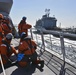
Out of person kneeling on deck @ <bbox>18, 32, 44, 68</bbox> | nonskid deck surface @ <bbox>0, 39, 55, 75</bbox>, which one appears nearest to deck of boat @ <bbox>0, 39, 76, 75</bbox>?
nonskid deck surface @ <bbox>0, 39, 55, 75</bbox>

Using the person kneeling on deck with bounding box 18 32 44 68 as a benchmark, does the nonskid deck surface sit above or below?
below

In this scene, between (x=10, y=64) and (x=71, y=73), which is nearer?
(x=71, y=73)

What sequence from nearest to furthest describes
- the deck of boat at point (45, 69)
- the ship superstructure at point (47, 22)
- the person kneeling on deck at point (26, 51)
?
1. the deck of boat at point (45, 69)
2. the person kneeling on deck at point (26, 51)
3. the ship superstructure at point (47, 22)

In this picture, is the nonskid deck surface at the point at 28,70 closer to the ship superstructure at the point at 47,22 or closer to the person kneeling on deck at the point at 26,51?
the person kneeling on deck at the point at 26,51

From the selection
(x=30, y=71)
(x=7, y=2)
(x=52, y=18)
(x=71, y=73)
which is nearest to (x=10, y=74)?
(x=30, y=71)

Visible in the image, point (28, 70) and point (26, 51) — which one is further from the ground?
point (26, 51)

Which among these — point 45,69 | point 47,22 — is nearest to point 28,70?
point 45,69

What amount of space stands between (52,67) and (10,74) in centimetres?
131

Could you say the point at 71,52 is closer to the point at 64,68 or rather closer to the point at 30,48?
the point at 64,68

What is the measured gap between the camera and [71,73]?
512 cm

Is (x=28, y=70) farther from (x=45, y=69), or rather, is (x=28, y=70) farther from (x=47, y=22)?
(x=47, y=22)

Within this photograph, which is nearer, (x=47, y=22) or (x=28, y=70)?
(x=28, y=70)

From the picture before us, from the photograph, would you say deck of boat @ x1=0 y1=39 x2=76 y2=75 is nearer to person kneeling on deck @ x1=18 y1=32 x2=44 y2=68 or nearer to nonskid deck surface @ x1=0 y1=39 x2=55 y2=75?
nonskid deck surface @ x1=0 y1=39 x2=55 y2=75

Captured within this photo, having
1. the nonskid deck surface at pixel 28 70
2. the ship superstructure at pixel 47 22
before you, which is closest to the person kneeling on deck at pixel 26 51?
the nonskid deck surface at pixel 28 70
